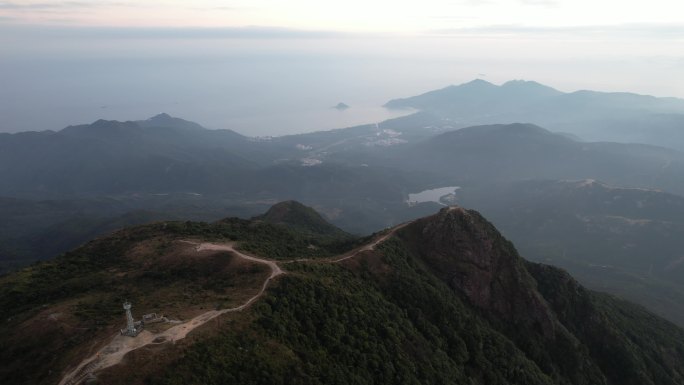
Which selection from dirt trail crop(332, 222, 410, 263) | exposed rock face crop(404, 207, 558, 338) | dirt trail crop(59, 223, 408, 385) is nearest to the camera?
dirt trail crop(59, 223, 408, 385)

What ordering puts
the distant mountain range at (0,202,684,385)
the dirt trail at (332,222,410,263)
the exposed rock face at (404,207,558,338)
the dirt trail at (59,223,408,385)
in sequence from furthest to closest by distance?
the exposed rock face at (404,207,558,338)
the dirt trail at (332,222,410,263)
the distant mountain range at (0,202,684,385)
the dirt trail at (59,223,408,385)

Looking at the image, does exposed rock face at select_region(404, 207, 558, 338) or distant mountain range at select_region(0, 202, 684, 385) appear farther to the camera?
exposed rock face at select_region(404, 207, 558, 338)

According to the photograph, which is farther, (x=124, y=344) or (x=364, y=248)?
(x=364, y=248)

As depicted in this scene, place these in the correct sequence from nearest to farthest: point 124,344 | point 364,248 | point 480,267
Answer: point 124,344 → point 364,248 → point 480,267

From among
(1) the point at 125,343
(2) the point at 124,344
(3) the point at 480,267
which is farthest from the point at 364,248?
(2) the point at 124,344

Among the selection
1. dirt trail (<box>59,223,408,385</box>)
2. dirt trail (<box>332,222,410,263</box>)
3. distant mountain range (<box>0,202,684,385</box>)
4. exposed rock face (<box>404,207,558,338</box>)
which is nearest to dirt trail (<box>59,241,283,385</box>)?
dirt trail (<box>59,223,408,385</box>)

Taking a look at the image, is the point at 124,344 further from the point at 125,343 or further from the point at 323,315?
the point at 323,315

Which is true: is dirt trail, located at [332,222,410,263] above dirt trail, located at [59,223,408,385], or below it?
below

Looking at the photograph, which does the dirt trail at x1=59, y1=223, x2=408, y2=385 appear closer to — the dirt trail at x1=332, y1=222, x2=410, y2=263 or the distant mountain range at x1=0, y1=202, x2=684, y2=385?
the distant mountain range at x1=0, y1=202, x2=684, y2=385

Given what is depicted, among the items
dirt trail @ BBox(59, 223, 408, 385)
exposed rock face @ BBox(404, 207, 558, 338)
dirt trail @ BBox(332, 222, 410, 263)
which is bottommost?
exposed rock face @ BBox(404, 207, 558, 338)

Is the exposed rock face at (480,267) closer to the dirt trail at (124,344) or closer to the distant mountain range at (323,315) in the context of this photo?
the distant mountain range at (323,315)
